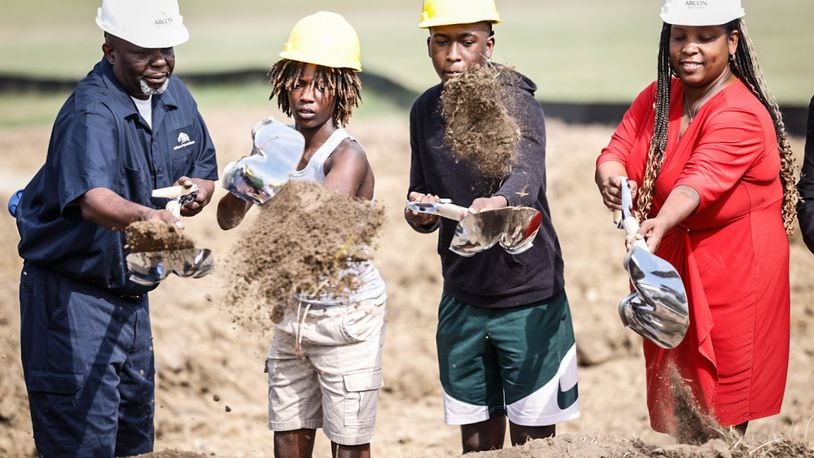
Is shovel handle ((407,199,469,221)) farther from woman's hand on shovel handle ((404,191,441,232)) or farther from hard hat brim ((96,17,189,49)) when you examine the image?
hard hat brim ((96,17,189,49))

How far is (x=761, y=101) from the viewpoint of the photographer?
346 centimetres

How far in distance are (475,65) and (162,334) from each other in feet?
10.5

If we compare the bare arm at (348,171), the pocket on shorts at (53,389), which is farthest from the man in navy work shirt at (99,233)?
the bare arm at (348,171)

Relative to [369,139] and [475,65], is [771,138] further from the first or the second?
[369,139]

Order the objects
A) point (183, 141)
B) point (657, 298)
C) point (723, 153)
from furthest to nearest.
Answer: point (183, 141)
point (723, 153)
point (657, 298)

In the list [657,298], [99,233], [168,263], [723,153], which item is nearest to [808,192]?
[723,153]

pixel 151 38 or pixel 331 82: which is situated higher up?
pixel 151 38

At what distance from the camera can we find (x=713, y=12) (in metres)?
3.34

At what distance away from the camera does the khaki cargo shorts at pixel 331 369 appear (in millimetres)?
3543

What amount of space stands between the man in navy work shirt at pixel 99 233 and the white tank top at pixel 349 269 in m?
0.41

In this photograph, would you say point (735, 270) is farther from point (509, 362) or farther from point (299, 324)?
point (299, 324)

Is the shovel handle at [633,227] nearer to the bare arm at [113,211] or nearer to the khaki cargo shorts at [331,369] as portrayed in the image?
the khaki cargo shorts at [331,369]

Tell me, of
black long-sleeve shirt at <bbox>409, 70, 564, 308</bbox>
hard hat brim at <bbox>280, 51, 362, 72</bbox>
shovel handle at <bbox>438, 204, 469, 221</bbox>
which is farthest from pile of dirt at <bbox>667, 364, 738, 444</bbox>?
hard hat brim at <bbox>280, 51, 362, 72</bbox>

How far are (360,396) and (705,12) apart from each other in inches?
66.0
